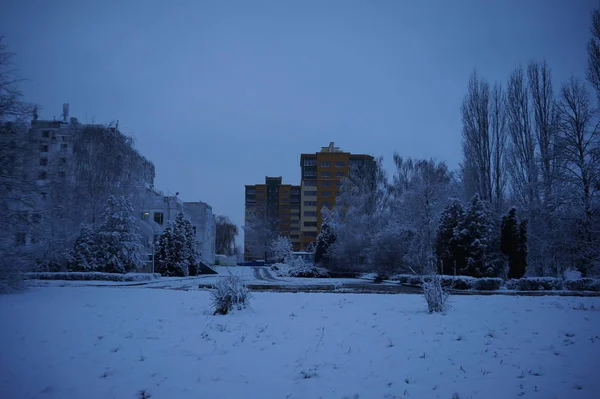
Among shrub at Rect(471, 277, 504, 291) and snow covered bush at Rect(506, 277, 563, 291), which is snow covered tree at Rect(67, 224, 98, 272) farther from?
snow covered bush at Rect(506, 277, 563, 291)

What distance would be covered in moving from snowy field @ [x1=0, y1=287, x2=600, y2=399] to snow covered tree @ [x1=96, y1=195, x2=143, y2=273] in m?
19.1

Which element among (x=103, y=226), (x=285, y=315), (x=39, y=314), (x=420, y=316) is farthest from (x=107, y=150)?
(x=420, y=316)

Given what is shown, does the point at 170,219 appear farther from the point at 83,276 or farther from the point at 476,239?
the point at 476,239

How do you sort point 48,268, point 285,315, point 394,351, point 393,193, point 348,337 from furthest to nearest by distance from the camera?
point 393,193, point 48,268, point 285,315, point 348,337, point 394,351

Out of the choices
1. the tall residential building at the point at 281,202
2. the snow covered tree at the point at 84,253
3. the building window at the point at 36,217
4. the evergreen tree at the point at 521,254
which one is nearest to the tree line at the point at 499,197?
the evergreen tree at the point at 521,254

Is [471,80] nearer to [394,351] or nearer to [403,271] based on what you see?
[403,271]

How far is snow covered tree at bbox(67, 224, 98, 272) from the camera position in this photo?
26172mm

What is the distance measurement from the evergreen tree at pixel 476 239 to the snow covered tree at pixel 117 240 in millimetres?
22148

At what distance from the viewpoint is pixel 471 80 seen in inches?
1307

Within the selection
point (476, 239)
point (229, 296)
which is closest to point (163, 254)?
point (476, 239)

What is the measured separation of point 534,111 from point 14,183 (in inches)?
1264

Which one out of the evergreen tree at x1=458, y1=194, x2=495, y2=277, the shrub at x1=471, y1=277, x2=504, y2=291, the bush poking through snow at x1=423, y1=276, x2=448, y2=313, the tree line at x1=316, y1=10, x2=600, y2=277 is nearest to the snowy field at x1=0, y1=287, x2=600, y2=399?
the bush poking through snow at x1=423, y1=276, x2=448, y2=313

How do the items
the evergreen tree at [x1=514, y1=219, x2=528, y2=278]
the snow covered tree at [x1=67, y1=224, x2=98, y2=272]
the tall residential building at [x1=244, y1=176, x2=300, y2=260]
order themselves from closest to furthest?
the evergreen tree at [x1=514, y1=219, x2=528, y2=278] → the snow covered tree at [x1=67, y1=224, x2=98, y2=272] → the tall residential building at [x1=244, y1=176, x2=300, y2=260]

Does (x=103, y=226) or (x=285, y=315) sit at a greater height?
(x=103, y=226)
